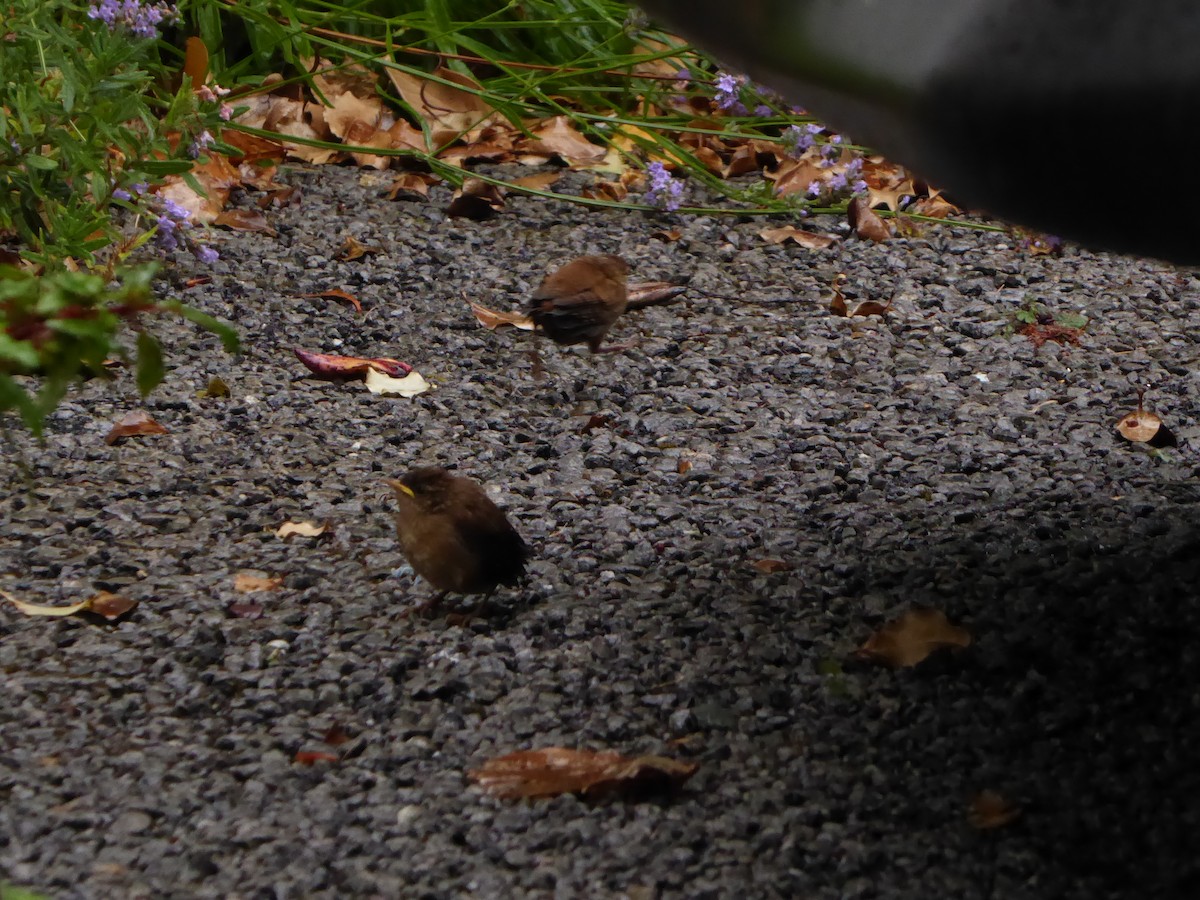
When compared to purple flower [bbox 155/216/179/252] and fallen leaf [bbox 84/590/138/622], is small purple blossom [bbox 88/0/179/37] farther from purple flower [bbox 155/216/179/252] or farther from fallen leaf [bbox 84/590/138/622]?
fallen leaf [bbox 84/590/138/622]

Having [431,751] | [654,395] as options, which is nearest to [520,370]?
[654,395]

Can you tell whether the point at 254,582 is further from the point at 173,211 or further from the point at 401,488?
the point at 173,211

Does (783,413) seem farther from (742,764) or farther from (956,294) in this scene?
(742,764)

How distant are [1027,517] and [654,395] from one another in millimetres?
1026

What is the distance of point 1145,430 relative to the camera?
286cm

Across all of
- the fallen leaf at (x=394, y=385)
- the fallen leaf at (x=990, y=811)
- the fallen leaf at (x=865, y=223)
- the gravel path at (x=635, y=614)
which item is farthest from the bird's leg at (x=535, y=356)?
the fallen leaf at (x=990, y=811)

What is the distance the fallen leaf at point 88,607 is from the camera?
212 centimetres

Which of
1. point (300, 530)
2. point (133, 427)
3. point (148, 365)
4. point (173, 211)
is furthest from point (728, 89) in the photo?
point (148, 365)

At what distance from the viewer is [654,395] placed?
3.18 metres

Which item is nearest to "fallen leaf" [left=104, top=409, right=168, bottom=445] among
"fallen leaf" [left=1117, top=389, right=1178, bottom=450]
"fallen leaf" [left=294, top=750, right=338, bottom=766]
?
"fallen leaf" [left=294, top=750, right=338, bottom=766]

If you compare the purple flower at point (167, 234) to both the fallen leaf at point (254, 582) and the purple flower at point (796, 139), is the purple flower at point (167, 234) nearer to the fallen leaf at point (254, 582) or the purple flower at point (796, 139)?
the fallen leaf at point (254, 582)

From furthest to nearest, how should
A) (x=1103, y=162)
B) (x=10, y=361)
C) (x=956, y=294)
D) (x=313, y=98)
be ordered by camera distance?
(x=313, y=98) → (x=956, y=294) → (x=10, y=361) → (x=1103, y=162)

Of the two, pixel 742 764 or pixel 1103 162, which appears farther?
pixel 742 764

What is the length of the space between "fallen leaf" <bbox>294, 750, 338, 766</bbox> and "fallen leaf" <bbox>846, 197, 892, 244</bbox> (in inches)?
117
